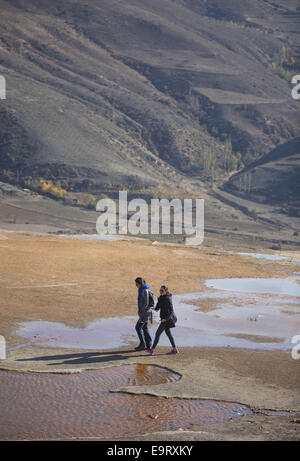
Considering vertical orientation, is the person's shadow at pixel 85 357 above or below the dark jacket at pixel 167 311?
below

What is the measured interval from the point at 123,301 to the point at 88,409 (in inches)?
397

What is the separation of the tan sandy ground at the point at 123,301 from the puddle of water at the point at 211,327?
2.07 ft

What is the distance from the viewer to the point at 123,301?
61.1 ft

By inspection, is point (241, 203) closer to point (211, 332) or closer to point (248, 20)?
point (211, 332)

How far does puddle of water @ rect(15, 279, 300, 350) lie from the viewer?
13.4m

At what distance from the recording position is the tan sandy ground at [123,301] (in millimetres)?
10078

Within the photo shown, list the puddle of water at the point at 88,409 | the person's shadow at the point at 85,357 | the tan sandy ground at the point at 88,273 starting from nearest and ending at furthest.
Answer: the puddle of water at the point at 88,409 < the person's shadow at the point at 85,357 < the tan sandy ground at the point at 88,273

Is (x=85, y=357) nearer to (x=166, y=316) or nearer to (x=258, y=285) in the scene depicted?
(x=166, y=316)

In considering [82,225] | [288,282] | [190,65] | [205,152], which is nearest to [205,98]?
[190,65]

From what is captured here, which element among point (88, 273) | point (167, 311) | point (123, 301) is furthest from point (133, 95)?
point (167, 311)

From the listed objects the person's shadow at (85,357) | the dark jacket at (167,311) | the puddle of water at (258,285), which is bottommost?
the puddle of water at (258,285)

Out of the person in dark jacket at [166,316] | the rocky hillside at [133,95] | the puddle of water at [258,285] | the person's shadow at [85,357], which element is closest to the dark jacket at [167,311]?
the person in dark jacket at [166,316]

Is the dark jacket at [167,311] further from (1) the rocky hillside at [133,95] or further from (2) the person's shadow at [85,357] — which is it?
(1) the rocky hillside at [133,95]

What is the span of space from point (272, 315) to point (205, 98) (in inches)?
4221
